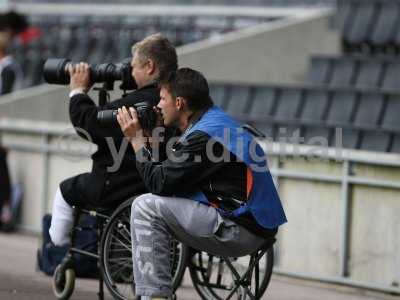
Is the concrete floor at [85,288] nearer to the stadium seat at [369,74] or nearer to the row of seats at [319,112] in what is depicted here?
the row of seats at [319,112]

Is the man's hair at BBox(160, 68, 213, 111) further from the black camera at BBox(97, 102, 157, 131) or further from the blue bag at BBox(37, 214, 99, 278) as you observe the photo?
the blue bag at BBox(37, 214, 99, 278)

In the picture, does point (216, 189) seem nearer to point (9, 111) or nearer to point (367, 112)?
point (367, 112)

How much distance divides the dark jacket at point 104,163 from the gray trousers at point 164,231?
914 millimetres

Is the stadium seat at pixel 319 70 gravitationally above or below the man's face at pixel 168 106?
below

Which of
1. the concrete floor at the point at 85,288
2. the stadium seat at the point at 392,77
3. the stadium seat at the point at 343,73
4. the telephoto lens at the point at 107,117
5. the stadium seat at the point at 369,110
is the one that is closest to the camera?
the telephoto lens at the point at 107,117

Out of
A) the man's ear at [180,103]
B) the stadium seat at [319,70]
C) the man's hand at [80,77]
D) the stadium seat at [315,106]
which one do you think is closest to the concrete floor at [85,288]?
the man's hand at [80,77]

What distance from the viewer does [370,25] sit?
13.8m

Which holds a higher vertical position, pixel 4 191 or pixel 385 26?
pixel 385 26

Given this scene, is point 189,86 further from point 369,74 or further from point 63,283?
point 369,74

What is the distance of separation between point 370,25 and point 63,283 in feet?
22.6

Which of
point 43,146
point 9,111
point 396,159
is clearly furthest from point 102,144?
point 9,111

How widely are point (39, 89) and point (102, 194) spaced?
6572mm

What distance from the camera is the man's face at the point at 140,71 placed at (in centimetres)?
751

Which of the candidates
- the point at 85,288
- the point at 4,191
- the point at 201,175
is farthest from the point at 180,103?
the point at 4,191
